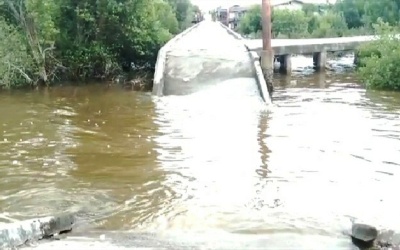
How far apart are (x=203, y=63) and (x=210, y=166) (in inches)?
416

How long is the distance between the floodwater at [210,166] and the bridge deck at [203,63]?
108cm

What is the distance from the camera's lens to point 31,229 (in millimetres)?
6848

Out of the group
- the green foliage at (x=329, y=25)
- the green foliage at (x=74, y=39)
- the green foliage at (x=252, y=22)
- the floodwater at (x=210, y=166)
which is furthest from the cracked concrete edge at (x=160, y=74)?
the green foliage at (x=252, y=22)

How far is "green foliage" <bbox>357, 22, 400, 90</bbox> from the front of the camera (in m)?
20.2

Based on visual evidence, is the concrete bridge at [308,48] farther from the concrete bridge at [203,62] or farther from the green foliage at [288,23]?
the green foliage at [288,23]

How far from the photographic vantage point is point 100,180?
970 centimetres

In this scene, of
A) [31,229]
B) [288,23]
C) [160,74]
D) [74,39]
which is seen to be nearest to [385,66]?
[160,74]

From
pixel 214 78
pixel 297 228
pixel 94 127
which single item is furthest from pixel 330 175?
pixel 214 78

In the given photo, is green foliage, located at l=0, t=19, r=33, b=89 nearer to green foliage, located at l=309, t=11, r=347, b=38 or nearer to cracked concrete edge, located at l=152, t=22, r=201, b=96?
cracked concrete edge, located at l=152, t=22, r=201, b=96

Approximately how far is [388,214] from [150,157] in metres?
4.75

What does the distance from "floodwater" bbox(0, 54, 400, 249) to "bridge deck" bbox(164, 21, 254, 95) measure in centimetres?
108

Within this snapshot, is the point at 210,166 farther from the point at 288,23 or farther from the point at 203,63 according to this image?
the point at 288,23

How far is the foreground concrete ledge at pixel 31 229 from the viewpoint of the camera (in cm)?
654

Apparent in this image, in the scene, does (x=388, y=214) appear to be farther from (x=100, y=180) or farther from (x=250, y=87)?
(x=250, y=87)
